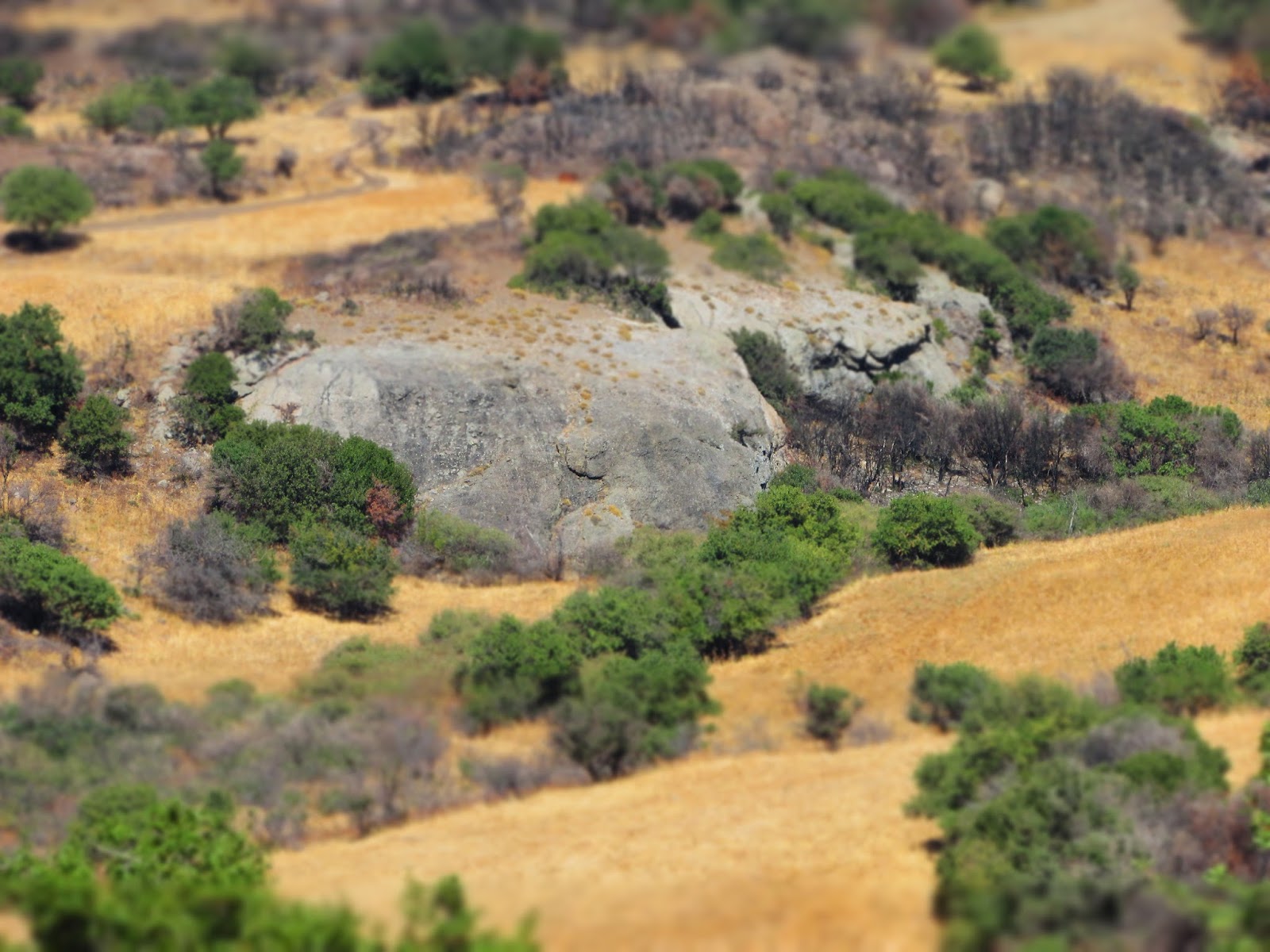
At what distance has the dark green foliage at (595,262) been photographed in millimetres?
51500

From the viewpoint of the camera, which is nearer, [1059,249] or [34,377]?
[34,377]

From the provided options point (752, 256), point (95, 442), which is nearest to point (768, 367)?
point (752, 256)

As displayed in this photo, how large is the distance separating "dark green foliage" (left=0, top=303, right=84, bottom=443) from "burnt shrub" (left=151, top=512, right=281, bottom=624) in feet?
20.8

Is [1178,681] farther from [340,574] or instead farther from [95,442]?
[95,442]

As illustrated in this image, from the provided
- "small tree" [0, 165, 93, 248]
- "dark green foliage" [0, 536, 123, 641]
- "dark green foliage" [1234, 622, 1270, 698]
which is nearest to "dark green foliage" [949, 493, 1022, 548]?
"dark green foliage" [1234, 622, 1270, 698]

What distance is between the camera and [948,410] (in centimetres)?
5000

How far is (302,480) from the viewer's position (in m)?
39.8

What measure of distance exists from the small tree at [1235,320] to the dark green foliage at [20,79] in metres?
50.1

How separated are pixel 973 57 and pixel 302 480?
4429cm

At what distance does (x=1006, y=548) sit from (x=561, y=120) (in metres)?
33.6

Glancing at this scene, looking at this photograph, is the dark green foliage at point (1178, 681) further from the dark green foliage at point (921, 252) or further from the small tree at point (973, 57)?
the small tree at point (973, 57)

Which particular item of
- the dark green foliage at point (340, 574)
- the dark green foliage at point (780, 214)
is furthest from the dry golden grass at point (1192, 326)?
the dark green foliage at point (340, 574)

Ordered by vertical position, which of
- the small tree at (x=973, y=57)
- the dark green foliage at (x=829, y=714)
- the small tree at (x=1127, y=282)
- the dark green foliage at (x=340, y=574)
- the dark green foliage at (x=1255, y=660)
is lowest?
the small tree at (x=1127, y=282)

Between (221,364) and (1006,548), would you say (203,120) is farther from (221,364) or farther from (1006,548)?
(1006,548)
